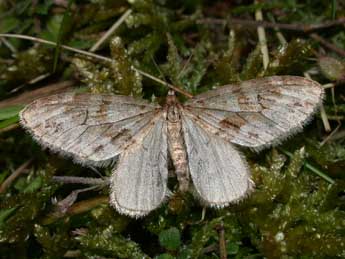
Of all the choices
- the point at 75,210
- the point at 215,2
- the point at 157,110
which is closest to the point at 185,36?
the point at 215,2

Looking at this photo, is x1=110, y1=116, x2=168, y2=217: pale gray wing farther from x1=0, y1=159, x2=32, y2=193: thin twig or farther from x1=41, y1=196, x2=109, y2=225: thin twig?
x1=0, y1=159, x2=32, y2=193: thin twig

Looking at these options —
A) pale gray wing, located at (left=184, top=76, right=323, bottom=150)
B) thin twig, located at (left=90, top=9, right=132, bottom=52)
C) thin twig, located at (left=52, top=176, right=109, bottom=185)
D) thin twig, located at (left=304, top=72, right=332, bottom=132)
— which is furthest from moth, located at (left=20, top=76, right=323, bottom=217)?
thin twig, located at (left=90, top=9, right=132, bottom=52)

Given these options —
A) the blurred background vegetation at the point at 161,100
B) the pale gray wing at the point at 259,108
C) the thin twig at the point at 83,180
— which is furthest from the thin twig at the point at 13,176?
the pale gray wing at the point at 259,108

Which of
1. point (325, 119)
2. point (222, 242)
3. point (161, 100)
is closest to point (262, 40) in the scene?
point (325, 119)

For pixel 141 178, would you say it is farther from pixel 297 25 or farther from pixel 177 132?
pixel 297 25

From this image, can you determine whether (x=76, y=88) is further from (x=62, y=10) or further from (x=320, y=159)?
(x=320, y=159)

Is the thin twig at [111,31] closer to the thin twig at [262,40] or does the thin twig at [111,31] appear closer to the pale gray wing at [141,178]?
the thin twig at [262,40]
